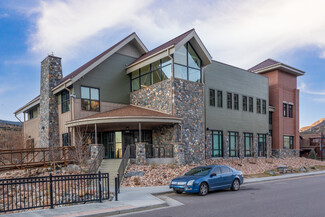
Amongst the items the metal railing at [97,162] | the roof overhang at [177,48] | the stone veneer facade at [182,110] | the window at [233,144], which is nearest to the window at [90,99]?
the roof overhang at [177,48]

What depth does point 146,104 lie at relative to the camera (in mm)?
23828

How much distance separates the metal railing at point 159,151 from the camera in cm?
2097

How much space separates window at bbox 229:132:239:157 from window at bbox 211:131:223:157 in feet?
5.02

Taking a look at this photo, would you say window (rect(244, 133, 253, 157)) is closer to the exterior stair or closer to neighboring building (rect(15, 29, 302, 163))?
neighboring building (rect(15, 29, 302, 163))

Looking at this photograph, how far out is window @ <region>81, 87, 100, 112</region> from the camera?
2278 centimetres

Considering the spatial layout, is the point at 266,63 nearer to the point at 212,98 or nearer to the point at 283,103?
the point at 283,103

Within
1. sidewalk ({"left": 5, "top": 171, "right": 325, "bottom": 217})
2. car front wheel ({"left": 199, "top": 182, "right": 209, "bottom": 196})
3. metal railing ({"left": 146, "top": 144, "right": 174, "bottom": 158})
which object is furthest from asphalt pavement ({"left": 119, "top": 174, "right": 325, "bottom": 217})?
metal railing ({"left": 146, "top": 144, "right": 174, "bottom": 158})

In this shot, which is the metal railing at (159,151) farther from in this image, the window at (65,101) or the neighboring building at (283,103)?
the neighboring building at (283,103)

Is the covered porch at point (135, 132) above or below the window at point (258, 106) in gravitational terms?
below

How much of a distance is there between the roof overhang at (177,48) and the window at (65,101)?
18.6ft

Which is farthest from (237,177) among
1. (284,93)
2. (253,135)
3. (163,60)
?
(284,93)

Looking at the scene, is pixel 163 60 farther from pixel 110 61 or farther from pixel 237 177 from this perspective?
pixel 237 177

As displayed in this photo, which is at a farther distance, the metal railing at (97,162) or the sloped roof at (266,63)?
the sloped roof at (266,63)

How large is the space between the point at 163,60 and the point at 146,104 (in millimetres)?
3897
